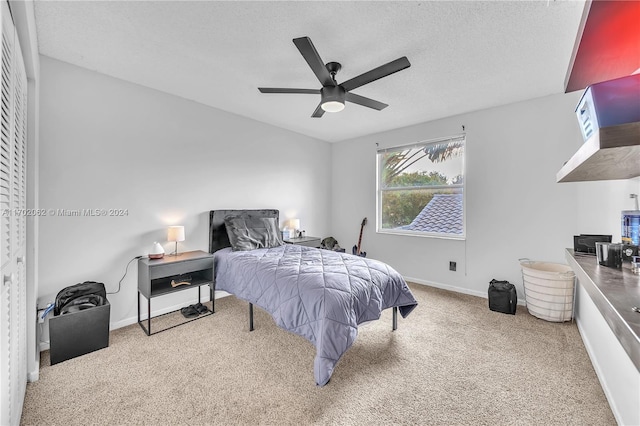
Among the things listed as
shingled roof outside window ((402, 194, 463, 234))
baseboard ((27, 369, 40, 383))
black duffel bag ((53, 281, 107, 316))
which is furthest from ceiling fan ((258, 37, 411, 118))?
baseboard ((27, 369, 40, 383))

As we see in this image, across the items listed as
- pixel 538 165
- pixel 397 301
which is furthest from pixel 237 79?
pixel 538 165

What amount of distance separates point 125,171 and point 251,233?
4.73 ft

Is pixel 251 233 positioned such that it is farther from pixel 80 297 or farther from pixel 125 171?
pixel 80 297

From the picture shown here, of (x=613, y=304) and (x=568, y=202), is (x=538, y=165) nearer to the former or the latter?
(x=568, y=202)

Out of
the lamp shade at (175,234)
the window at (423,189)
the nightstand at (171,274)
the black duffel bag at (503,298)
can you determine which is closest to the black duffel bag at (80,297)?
the nightstand at (171,274)

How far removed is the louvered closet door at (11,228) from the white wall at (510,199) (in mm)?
3856

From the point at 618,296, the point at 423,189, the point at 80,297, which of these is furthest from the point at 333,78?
the point at 80,297

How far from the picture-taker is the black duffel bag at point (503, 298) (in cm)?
288

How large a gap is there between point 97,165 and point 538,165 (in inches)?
183

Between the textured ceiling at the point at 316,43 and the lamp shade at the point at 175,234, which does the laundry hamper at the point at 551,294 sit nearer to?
the textured ceiling at the point at 316,43

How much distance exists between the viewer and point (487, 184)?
11.2ft

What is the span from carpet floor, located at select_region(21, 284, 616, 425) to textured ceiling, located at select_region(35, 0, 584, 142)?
242 centimetres

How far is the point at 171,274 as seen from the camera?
256 centimetres

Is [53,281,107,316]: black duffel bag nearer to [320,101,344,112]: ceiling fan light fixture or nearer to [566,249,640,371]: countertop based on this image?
[320,101,344,112]: ceiling fan light fixture
